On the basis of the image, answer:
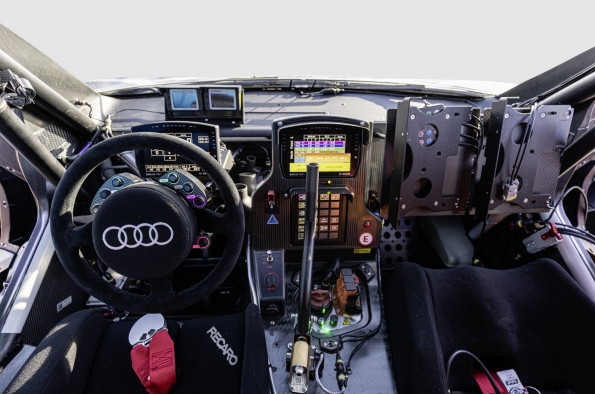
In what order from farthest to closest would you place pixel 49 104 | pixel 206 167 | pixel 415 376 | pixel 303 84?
pixel 303 84, pixel 49 104, pixel 415 376, pixel 206 167

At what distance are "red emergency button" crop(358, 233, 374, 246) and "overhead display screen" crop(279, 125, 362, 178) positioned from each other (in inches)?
13.6

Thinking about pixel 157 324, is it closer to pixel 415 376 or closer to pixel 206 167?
pixel 206 167

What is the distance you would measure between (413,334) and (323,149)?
0.85m

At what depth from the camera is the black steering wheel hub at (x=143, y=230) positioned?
1.04m

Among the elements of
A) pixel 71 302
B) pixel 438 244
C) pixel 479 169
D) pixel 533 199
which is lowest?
pixel 71 302

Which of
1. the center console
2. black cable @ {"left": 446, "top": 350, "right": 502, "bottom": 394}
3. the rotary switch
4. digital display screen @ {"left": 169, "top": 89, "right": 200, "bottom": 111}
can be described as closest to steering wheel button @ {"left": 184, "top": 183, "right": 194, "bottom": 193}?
the center console

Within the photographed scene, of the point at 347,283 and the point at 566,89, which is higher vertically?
the point at 566,89

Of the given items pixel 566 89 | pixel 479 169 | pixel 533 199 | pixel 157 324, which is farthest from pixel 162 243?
pixel 566 89

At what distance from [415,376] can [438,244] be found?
87 centimetres

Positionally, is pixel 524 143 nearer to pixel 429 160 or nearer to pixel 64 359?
pixel 429 160

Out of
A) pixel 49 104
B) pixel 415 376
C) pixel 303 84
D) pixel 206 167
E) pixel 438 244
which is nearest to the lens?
pixel 206 167

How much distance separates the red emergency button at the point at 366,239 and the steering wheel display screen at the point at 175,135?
822 mm

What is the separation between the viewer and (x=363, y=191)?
1740mm

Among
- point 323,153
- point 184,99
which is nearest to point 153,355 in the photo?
point 323,153
